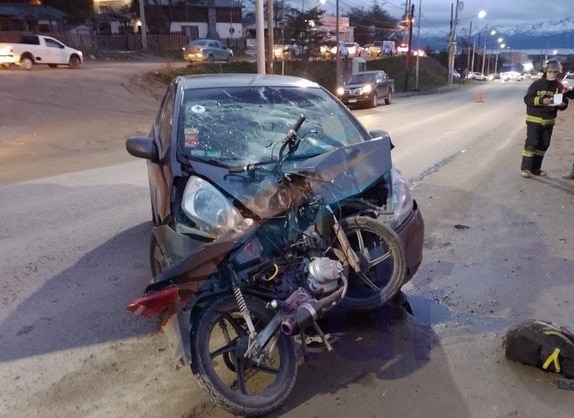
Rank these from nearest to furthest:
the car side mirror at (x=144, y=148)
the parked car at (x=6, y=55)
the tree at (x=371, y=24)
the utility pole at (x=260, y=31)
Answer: the car side mirror at (x=144, y=148) → the utility pole at (x=260, y=31) → the parked car at (x=6, y=55) → the tree at (x=371, y=24)

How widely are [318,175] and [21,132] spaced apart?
13.0 meters

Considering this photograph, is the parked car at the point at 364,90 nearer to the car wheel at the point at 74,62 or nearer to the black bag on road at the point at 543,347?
the car wheel at the point at 74,62

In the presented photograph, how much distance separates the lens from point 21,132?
14359 mm

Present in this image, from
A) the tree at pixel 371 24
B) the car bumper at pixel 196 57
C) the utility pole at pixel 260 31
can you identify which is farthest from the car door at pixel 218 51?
the tree at pixel 371 24

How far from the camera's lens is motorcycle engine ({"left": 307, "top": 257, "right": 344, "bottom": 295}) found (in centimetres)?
322

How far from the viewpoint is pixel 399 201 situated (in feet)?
13.7

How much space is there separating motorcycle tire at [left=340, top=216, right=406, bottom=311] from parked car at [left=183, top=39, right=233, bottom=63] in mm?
37425

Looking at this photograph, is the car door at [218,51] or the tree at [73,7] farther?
the tree at [73,7]

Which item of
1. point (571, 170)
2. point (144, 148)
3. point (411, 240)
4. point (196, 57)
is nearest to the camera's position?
point (411, 240)

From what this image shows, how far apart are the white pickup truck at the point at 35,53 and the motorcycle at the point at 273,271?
2673cm

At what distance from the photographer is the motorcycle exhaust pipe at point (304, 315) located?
303cm

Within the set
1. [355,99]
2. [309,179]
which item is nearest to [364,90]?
[355,99]

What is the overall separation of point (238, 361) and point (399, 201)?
5.85 ft

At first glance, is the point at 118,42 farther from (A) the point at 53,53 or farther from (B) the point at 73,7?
(A) the point at 53,53
